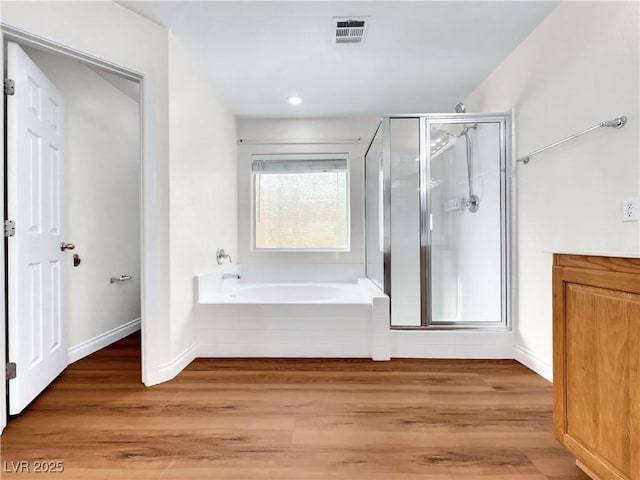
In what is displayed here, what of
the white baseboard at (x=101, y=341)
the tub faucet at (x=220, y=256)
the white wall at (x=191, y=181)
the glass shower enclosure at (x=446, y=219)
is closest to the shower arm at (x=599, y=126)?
the glass shower enclosure at (x=446, y=219)

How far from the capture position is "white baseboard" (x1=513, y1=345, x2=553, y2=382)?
2066 mm

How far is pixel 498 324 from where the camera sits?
8.23 ft

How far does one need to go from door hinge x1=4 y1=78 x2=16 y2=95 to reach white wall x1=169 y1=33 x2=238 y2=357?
2.40ft

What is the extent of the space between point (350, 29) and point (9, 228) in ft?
7.01

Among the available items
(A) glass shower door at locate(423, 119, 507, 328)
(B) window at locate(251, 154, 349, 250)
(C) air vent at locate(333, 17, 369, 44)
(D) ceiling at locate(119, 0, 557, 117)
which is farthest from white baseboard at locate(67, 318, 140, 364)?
(C) air vent at locate(333, 17, 369, 44)

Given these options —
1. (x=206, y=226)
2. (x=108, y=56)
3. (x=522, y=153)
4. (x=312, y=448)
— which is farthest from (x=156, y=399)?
(x=522, y=153)

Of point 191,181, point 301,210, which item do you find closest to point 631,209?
point 191,181

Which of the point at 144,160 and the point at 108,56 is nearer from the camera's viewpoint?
the point at 108,56

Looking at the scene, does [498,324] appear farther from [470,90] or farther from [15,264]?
[15,264]

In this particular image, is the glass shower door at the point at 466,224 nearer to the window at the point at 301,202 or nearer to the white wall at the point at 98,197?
the window at the point at 301,202

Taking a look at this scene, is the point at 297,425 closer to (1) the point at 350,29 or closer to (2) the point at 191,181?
(2) the point at 191,181

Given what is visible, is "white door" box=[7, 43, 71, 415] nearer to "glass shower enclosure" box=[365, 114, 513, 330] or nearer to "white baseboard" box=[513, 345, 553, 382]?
"glass shower enclosure" box=[365, 114, 513, 330]

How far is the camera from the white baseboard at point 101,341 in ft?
8.08

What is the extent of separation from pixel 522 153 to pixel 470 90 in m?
0.98
